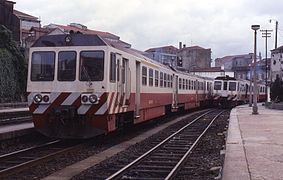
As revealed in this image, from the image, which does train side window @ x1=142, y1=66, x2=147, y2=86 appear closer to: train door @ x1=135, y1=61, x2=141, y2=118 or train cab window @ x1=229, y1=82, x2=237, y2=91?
train door @ x1=135, y1=61, x2=141, y2=118

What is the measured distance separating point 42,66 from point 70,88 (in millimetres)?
1220

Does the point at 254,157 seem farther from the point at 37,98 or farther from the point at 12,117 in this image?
the point at 12,117

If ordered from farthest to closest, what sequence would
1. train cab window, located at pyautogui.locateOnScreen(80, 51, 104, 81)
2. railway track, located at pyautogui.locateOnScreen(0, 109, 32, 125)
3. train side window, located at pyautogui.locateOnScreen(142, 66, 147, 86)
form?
railway track, located at pyautogui.locateOnScreen(0, 109, 32, 125), train side window, located at pyautogui.locateOnScreen(142, 66, 147, 86), train cab window, located at pyautogui.locateOnScreen(80, 51, 104, 81)

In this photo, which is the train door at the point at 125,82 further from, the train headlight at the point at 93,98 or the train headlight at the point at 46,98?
the train headlight at the point at 46,98

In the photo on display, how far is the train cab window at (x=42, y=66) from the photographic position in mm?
13977

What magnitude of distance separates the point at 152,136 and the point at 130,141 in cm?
202

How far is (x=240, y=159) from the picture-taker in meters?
10.6

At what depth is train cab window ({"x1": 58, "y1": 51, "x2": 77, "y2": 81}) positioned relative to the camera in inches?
542

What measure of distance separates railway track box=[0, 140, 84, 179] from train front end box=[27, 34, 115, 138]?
0.55m

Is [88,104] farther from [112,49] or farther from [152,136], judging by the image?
[152,136]

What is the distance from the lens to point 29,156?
38.7ft

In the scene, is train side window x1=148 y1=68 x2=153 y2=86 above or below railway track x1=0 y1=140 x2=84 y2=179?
above

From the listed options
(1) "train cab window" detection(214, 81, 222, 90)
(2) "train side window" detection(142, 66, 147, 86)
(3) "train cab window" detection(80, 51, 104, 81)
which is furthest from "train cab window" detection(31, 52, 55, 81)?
(1) "train cab window" detection(214, 81, 222, 90)

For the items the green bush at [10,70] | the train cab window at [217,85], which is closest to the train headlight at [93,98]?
the green bush at [10,70]
